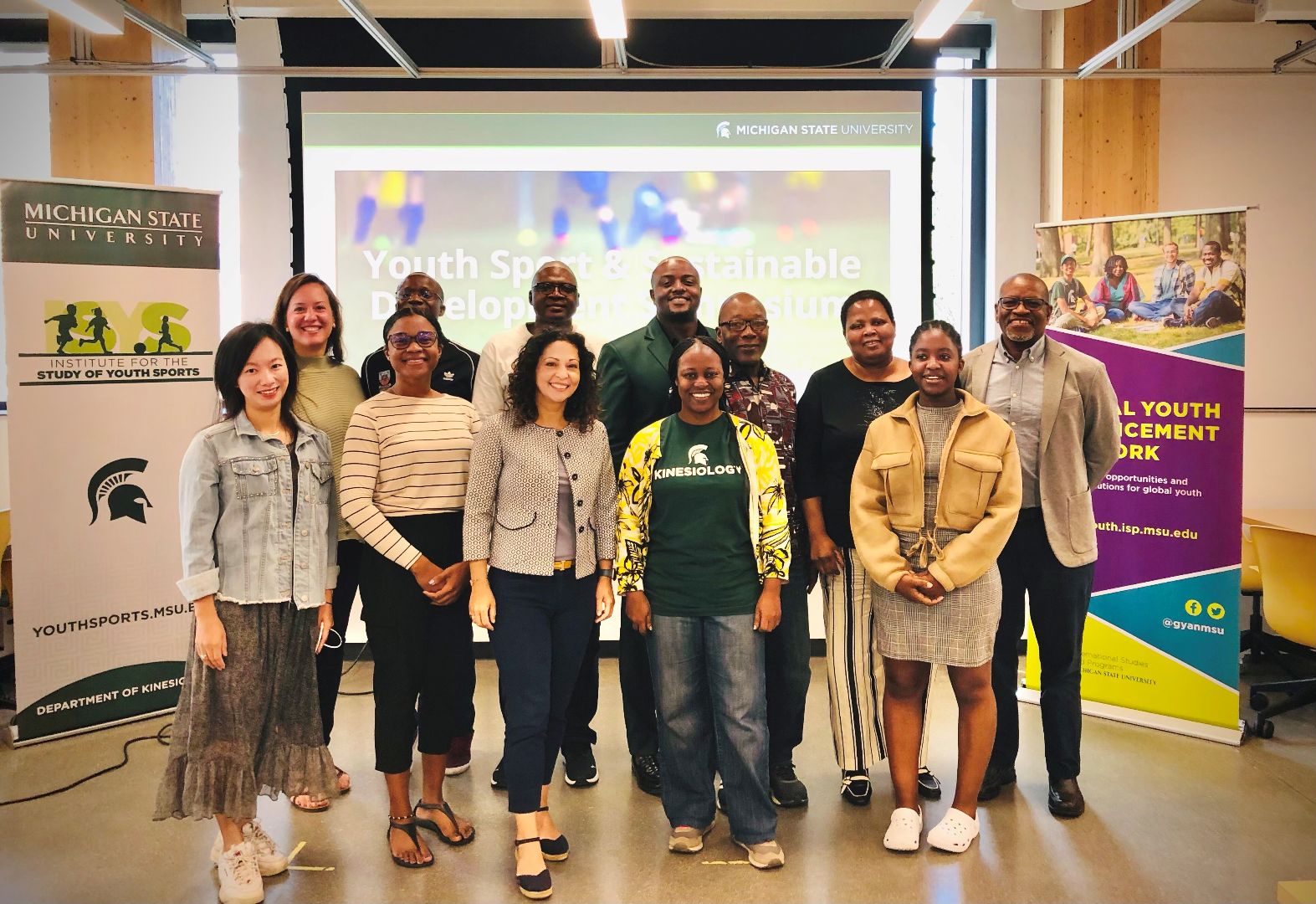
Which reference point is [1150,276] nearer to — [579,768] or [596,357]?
[596,357]

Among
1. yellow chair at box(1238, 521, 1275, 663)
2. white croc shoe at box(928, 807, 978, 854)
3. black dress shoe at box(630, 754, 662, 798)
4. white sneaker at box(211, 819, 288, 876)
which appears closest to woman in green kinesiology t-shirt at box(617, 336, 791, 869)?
white croc shoe at box(928, 807, 978, 854)

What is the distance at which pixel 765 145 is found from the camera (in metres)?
5.04

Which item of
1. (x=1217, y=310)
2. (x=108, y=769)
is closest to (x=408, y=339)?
(x=108, y=769)

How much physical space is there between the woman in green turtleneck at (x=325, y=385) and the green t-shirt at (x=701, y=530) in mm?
1020

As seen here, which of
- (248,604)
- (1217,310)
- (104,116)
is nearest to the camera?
(248,604)

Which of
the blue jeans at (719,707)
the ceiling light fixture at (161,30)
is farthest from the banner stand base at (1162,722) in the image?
the ceiling light fixture at (161,30)

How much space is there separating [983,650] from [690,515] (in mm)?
968

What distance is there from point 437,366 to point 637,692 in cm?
135

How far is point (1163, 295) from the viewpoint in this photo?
3961mm

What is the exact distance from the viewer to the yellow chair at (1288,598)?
12.8 ft

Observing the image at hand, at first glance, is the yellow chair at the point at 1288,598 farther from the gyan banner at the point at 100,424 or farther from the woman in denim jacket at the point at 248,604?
the gyan banner at the point at 100,424

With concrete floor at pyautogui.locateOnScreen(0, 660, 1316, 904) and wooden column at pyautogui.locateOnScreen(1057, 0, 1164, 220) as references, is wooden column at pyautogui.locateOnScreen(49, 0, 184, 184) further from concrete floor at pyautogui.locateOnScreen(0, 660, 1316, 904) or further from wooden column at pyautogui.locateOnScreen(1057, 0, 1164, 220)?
wooden column at pyautogui.locateOnScreen(1057, 0, 1164, 220)

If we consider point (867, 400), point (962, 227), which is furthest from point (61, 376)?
point (962, 227)

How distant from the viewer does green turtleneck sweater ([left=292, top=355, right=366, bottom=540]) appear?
2.99 metres
